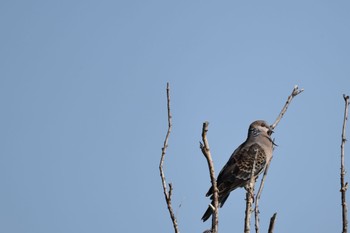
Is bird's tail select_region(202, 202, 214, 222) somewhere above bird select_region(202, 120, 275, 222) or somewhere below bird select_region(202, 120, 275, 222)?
below

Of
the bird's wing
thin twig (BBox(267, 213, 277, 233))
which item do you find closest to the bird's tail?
the bird's wing

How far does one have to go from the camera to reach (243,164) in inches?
491

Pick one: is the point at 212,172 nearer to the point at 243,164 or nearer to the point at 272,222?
the point at 272,222

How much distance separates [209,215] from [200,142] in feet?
18.9

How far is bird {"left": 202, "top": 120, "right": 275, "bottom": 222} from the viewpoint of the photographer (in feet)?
40.2

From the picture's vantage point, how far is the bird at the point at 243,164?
1225 cm

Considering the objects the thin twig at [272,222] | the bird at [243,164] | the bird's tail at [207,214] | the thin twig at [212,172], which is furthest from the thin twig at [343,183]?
the bird at [243,164]

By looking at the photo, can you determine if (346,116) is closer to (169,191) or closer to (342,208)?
(342,208)

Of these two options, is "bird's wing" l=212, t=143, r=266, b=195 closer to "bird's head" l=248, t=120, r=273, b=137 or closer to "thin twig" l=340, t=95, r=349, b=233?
"bird's head" l=248, t=120, r=273, b=137

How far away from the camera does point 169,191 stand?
5.13m

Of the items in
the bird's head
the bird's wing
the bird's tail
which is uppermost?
the bird's head

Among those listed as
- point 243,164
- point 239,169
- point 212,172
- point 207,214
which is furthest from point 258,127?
point 212,172

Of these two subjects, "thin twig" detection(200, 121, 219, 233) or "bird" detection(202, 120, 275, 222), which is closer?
"thin twig" detection(200, 121, 219, 233)

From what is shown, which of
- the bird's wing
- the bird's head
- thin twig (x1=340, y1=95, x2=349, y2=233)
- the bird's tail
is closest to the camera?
thin twig (x1=340, y1=95, x2=349, y2=233)
